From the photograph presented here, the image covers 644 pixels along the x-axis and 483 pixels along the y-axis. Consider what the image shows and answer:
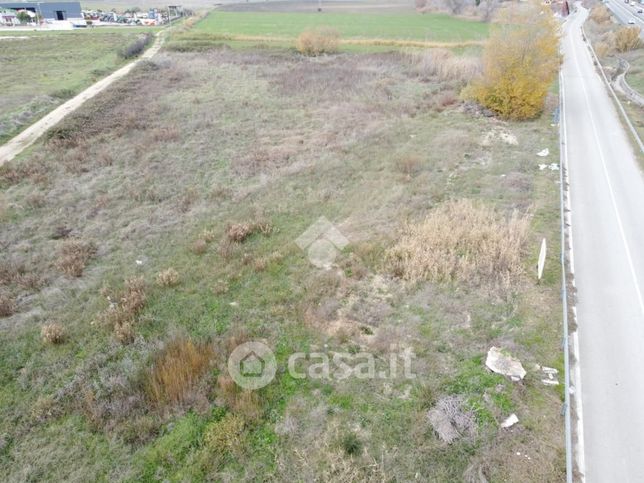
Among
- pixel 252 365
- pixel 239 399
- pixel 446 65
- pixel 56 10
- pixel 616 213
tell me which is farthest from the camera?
pixel 56 10

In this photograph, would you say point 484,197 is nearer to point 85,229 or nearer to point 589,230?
point 589,230

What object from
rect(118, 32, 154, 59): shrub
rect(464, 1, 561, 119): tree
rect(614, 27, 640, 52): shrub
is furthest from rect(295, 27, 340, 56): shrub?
rect(614, 27, 640, 52): shrub

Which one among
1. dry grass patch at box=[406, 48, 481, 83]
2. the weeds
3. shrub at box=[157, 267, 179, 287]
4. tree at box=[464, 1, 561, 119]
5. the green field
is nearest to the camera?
the weeds

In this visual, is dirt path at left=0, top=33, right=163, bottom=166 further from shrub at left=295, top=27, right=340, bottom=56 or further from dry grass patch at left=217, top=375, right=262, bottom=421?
dry grass patch at left=217, top=375, right=262, bottom=421

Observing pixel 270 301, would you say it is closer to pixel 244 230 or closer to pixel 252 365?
pixel 252 365

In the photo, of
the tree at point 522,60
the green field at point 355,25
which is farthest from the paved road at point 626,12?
the tree at point 522,60


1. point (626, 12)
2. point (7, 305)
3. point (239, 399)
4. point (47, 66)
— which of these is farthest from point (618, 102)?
point (626, 12)
